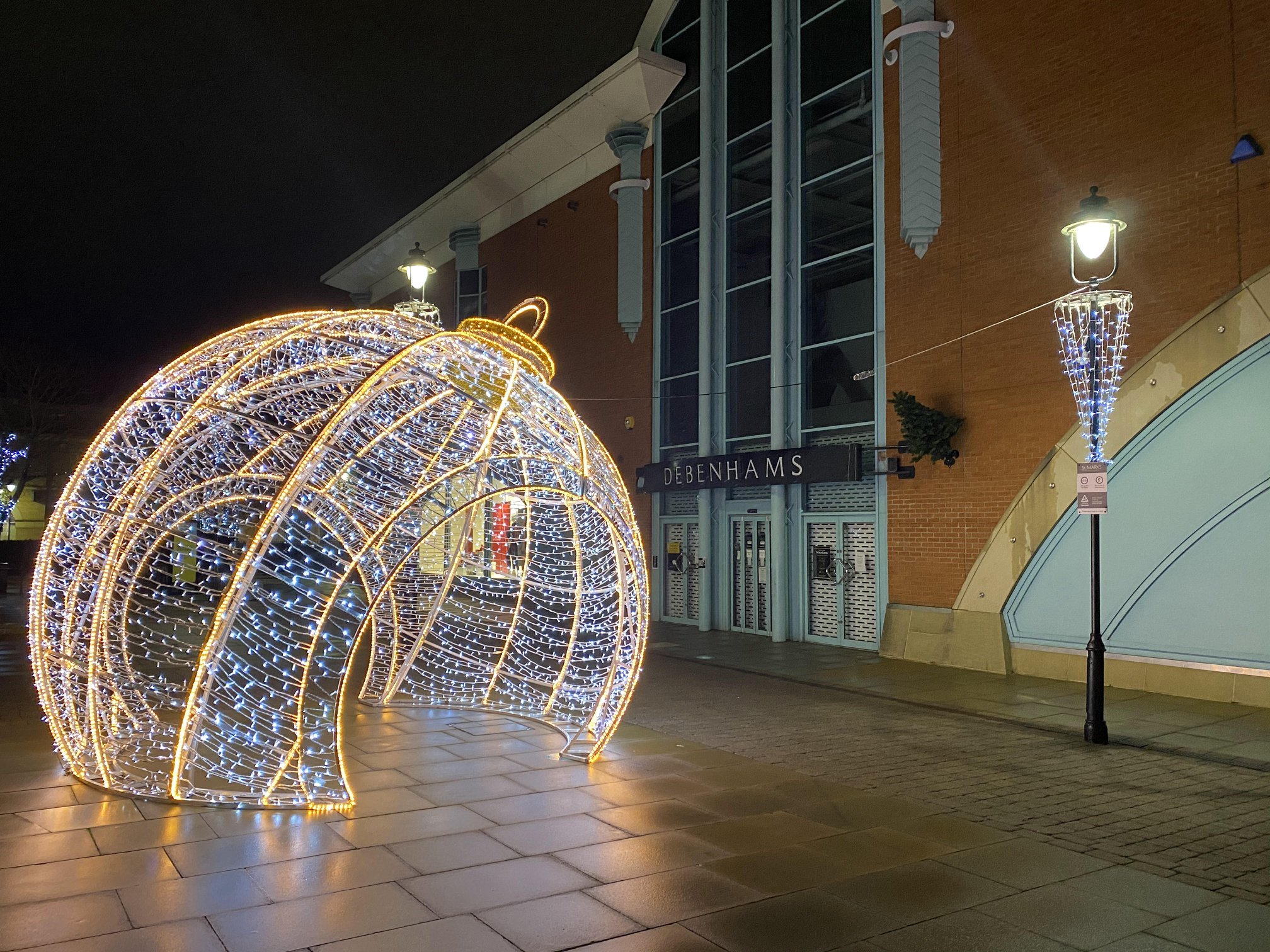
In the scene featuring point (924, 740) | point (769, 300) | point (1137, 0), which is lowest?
point (924, 740)

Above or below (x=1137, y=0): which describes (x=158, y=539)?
below

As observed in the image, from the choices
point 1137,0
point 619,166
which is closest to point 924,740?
point 1137,0

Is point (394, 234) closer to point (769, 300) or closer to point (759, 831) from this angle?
point (769, 300)

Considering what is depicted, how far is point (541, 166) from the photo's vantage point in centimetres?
2203

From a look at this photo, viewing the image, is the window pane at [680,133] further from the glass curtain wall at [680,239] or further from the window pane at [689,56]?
the window pane at [689,56]

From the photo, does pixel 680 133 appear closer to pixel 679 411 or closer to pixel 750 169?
pixel 750 169

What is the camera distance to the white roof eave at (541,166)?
18609 millimetres

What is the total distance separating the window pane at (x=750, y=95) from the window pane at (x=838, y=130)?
964mm

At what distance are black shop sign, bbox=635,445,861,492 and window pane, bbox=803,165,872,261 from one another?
3163 millimetres

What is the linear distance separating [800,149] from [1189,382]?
25.1 ft

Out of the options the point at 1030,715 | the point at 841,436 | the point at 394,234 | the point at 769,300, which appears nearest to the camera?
the point at 1030,715

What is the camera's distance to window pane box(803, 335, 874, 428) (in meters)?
15.1

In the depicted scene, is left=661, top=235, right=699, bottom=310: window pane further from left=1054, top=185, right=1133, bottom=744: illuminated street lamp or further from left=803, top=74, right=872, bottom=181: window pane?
left=1054, top=185, right=1133, bottom=744: illuminated street lamp

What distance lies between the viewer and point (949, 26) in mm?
13516
